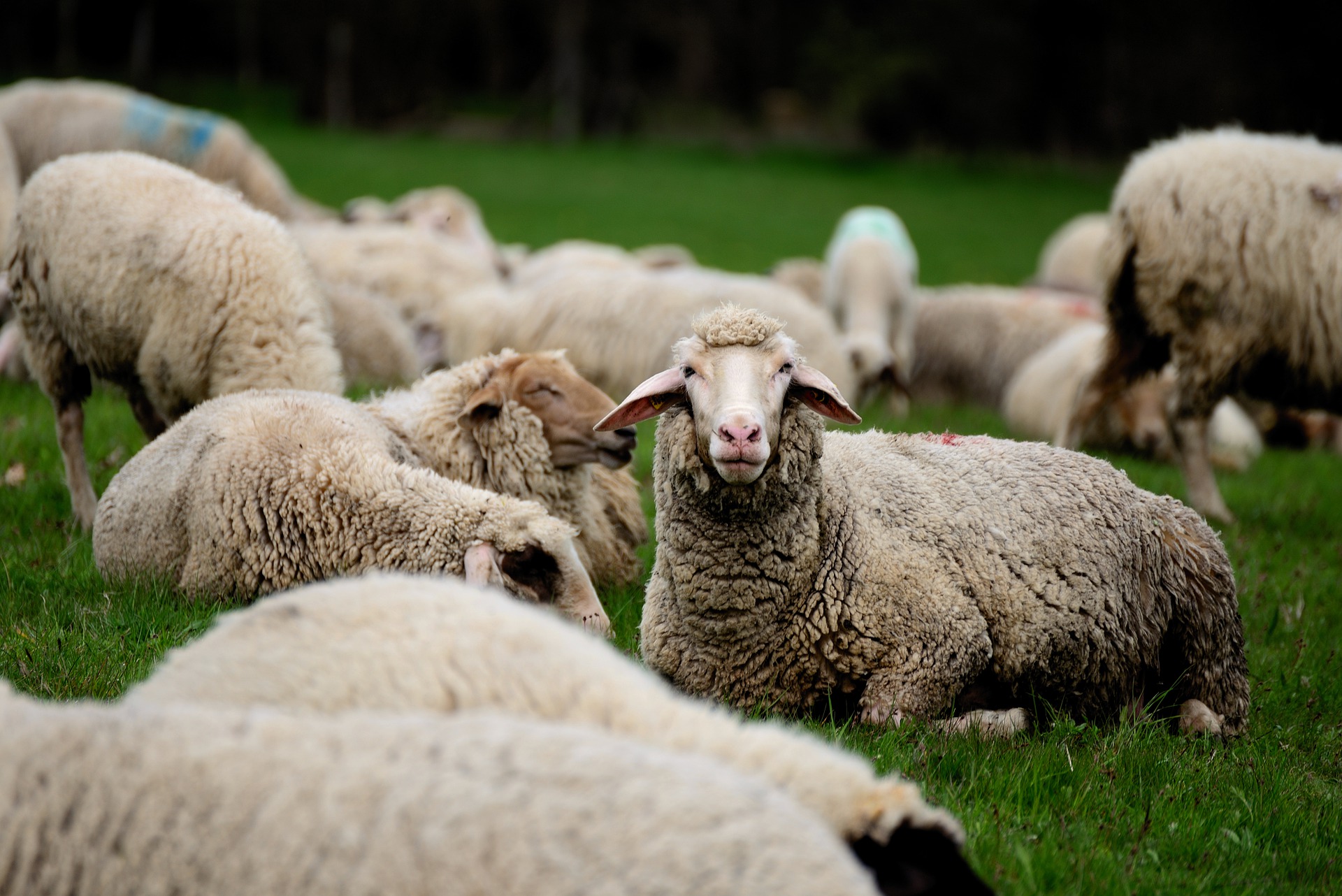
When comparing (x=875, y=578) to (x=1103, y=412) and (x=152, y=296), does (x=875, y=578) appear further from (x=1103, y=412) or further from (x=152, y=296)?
(x=1103, y=412)

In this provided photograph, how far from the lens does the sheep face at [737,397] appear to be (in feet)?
11.7

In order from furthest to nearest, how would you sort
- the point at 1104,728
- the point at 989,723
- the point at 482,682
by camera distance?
1. the point at 1104,728
2. the point at 989,723
3. the point at 482,682

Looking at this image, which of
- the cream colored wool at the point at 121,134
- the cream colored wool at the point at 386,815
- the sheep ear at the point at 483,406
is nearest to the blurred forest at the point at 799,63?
the cream colored wool at the point at 121,134

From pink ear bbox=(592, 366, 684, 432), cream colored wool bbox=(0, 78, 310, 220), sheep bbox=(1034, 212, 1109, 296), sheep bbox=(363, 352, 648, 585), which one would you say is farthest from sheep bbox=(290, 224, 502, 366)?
sheep bbox=(1034, 212, 1109, 296)

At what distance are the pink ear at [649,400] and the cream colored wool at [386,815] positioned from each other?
191 centimetres

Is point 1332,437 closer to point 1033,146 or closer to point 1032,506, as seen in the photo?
point 1032,506

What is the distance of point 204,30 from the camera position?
4462cm

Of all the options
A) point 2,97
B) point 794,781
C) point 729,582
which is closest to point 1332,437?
point 729,582

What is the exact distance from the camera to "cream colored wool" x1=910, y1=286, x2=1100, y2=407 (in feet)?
40.9

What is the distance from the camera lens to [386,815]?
1.89 metres

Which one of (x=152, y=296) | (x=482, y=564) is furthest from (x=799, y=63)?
(x=482, y=564)

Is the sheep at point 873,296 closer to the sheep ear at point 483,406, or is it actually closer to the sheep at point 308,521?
the sheep ear at point 483,406

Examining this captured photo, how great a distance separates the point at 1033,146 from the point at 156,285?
40.8 meters

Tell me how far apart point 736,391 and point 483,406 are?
1.97 metres
